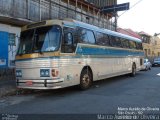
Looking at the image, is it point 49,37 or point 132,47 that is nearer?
point 49,37

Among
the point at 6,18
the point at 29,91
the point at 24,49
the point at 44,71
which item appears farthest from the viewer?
the point at 6,18

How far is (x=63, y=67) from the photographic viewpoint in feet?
34.0

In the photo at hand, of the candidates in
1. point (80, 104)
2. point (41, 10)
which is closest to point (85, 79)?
point (80, 104)

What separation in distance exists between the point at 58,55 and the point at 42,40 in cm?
95

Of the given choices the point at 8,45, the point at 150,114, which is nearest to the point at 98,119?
the point at 150,114

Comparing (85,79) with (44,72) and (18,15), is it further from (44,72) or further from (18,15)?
(18,15)

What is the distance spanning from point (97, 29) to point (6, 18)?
5.43 metres

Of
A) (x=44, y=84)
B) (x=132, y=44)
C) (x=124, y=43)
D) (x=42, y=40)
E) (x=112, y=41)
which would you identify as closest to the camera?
(x=44, y=84)

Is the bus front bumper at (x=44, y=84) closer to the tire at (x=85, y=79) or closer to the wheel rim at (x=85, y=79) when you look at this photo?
the tire at (x=85, y=79)

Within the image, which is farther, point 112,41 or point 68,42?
point 112,41

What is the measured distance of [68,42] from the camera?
10688mm

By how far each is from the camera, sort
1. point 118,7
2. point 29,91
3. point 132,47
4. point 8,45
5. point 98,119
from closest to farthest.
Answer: point 98,119 < point 29,91 < point 8,45 < point 132,47 < point 118,7

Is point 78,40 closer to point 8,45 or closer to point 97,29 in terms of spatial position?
point 97,29

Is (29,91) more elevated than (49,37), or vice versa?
(49,37)
